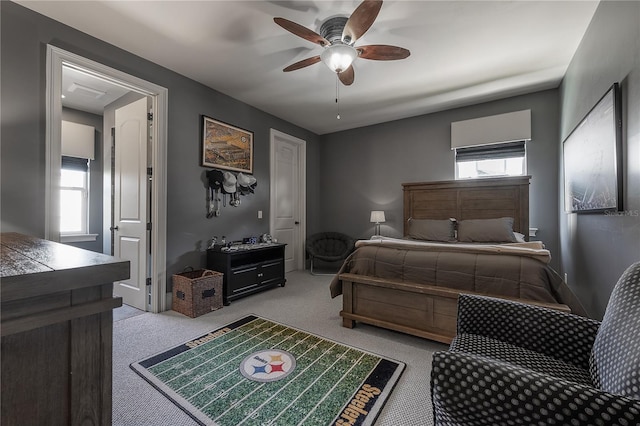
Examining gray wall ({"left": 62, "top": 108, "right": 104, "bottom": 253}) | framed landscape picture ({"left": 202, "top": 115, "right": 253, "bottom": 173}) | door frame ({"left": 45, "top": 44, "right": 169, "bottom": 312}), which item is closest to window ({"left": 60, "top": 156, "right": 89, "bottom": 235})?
gray wall ({"left": 62, "top": 108, "right": 104, "bottom": 253})

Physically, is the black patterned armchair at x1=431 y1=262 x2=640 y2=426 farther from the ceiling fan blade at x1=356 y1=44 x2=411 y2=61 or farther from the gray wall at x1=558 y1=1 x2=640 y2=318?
the ceiling fan blade at x1=356 y1=44 x2=411 y2=61

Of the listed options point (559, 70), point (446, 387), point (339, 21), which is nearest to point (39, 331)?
point (446, 387)

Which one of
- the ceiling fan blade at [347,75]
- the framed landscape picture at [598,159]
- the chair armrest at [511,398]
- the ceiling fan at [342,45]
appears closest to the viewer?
the chair armrest at [511,398]

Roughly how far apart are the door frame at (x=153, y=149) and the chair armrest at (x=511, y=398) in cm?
292

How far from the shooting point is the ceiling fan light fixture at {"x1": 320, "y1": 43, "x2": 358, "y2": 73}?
219cm

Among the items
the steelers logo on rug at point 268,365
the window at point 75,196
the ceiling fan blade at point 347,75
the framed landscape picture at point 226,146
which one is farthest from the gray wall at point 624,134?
the window at point 75,196

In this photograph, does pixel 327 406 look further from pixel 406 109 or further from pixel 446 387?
pixel 406 109

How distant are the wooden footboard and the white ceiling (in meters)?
2.22

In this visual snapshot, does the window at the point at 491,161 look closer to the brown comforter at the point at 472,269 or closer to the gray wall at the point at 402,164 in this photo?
the gray wall at the point at 402,164

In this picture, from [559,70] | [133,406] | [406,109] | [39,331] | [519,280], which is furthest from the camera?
[406,109]

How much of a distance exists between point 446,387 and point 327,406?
0.91 meters

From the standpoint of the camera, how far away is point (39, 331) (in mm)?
549

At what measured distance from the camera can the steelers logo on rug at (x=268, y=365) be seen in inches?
70.6

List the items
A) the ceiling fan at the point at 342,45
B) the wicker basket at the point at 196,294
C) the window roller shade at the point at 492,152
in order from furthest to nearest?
the window roller shade at the point at 492,152 < the wicker basket at the point at 196,294 < the ceiling fan at the point at 342,45
